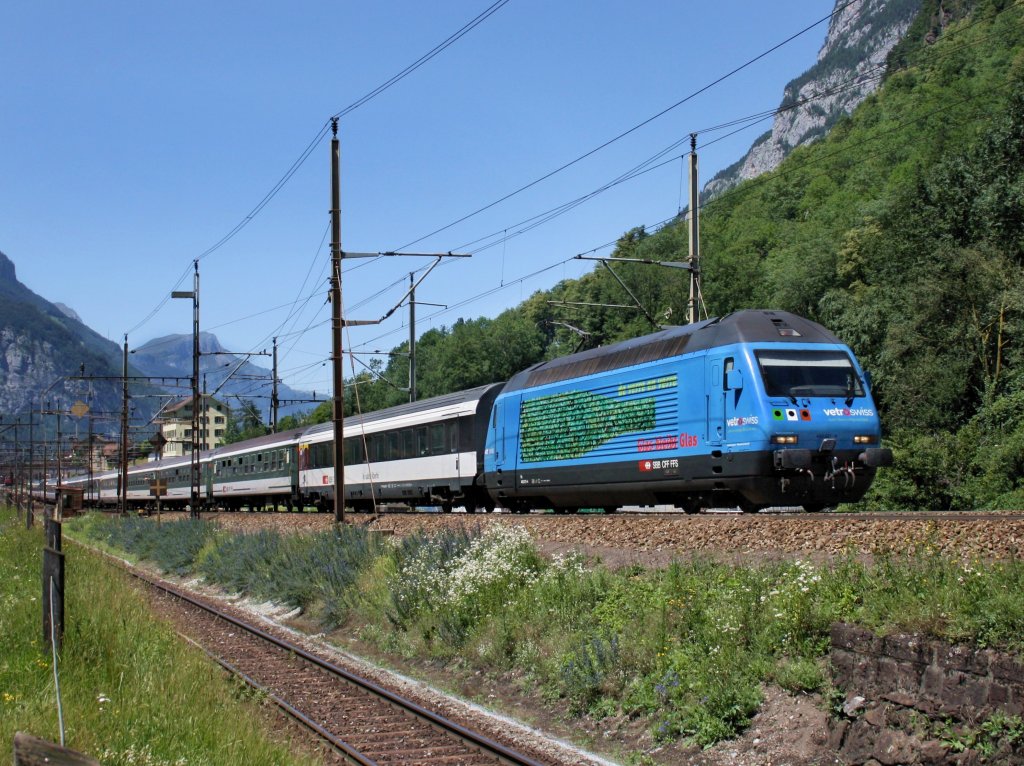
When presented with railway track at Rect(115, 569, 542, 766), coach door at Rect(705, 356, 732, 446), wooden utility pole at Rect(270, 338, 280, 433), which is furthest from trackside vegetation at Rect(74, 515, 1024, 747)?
wooden utility pole at Rect(270, 338, 280, 433)

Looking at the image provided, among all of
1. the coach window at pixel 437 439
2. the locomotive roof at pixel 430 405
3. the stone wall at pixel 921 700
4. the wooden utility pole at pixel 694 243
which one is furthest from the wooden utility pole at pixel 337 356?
the stone wall at pixel 921 700

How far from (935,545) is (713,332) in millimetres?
8659

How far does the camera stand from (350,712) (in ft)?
39.9

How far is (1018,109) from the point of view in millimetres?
52062

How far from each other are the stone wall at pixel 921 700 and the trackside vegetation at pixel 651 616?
0.63ft

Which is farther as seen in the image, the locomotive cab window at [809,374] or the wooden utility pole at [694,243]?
the wooden utility pole at [694,243]

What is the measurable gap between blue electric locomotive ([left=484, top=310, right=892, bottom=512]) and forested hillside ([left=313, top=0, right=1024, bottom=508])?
213 inches

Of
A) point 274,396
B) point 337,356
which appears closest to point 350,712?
point 337,356

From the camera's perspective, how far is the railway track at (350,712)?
10250 millimetres

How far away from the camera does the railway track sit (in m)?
10.2

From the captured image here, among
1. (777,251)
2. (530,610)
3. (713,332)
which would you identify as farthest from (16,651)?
(777,251)

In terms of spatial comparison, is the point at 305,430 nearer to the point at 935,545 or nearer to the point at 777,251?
the point at 935,545

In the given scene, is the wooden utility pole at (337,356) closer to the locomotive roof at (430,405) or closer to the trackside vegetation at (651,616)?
the locomotive roof at (430,405)

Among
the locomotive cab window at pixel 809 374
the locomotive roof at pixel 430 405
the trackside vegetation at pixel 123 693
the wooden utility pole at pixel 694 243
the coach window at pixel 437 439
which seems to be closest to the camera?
the trackside vegetation at pixel 123 693
